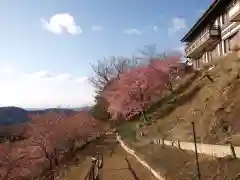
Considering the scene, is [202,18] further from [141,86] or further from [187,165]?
[187,165]

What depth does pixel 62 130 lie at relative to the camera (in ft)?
188

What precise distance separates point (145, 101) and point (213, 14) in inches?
733

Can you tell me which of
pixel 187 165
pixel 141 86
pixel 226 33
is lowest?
pixel 187 165

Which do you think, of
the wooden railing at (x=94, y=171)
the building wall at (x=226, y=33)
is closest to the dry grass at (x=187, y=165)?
the wooden railing at (x=94, y=171)

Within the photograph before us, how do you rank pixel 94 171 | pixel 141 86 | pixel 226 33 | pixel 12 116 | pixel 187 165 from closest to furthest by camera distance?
pixel 187 165
pixel 94 171
pixel 226 33
pixel 141 86
pixel 12 116

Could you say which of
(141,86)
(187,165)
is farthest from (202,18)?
(187,165)

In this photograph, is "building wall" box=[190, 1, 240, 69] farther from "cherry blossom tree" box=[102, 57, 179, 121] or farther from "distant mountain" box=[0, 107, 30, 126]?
"distant mountain" box=[0, 107, 30, 126]

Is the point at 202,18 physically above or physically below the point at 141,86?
above

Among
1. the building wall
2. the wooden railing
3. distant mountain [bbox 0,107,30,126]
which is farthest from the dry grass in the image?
distant mountain [bbox 0,107,30,126]

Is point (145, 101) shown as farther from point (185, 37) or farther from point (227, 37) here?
point (227, 37)

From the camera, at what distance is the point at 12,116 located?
621ft

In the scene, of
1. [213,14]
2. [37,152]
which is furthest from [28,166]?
[213,14]

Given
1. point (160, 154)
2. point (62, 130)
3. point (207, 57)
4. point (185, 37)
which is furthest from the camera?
point (62, 130)

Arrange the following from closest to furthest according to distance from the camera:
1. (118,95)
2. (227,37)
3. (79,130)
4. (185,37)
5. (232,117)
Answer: (232,117)
(227,37)
(185,37)
(118,95)
(79,130)
